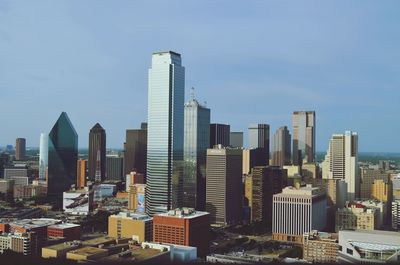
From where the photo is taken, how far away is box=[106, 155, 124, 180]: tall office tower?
2667cm

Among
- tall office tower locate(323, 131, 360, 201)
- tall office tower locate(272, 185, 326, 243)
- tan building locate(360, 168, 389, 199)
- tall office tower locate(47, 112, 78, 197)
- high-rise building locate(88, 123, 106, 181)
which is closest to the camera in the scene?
tall office tower locate(272, 185, 326, 243)

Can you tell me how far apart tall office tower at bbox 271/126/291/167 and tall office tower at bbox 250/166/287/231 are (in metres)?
12.3

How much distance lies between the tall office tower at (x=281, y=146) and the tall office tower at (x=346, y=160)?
8.64 m

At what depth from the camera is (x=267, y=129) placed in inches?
989

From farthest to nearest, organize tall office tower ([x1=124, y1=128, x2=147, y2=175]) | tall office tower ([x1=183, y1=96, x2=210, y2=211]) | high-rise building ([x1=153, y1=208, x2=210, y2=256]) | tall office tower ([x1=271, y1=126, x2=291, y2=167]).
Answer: tall office tower ([x1=271, y1=126, x2=291, y2=167]) < tall office tower ([x1=124, y1=128, x2=147, y2=175]) < tall office tower ([x1=183, y1=96, x2=210, y2=211]) < high-rise building ([x1=153, y1=208, x2=210, y2=256])

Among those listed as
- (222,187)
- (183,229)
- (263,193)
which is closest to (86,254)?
(183,229)

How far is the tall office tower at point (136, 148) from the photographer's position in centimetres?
2392

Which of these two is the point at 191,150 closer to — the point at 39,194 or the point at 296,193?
the point at 296,193

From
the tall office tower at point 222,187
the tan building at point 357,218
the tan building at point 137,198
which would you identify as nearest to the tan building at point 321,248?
the tan building at point 357,218

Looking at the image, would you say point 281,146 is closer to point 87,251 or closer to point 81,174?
point 81,174

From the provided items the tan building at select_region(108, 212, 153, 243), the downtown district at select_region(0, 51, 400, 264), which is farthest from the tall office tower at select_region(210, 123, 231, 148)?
the tan building at select_region(108, 212, 153, 243)

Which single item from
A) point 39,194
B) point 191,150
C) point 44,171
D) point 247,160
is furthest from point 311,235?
point 44,171

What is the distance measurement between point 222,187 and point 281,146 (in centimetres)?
1374

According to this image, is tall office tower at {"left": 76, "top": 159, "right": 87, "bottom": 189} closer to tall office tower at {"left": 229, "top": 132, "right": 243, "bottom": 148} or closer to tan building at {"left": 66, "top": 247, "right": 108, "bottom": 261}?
tall office tower at {"left": 229, "top": 132, "right": 243, "bottom": 148}
